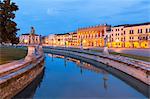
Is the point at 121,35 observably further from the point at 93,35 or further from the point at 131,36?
the point at 93,35

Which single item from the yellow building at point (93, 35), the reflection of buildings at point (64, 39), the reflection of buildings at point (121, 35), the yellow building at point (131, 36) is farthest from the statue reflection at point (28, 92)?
the reflection of buildings at point (64, 39)

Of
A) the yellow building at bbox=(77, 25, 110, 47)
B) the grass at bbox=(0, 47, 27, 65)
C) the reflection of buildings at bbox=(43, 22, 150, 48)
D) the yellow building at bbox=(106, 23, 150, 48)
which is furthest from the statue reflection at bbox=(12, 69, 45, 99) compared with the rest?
the yellow building at bbox=(77, 25, 110, 47)

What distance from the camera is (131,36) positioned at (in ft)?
304

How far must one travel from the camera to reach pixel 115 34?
103562mm

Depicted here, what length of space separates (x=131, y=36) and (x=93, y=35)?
37.1 m

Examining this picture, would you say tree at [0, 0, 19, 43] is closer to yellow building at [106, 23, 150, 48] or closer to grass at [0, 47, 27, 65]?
grass at [0, 47, 27, 65]

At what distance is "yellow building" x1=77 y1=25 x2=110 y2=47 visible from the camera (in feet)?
395

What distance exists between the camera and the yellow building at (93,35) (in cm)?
12040

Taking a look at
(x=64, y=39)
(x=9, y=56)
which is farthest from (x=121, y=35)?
(x=64, y=39)

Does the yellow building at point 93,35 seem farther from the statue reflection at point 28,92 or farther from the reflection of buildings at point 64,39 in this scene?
the statue reflection at point 28,92

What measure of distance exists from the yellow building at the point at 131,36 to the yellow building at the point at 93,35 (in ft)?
38.8

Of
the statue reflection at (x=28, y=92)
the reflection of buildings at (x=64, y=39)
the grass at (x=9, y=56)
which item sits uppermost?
the reflection of buildings at (x=64, y=39)

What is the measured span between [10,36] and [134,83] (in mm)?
15534

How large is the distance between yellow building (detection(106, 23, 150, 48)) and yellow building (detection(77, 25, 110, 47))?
11.8 metres
